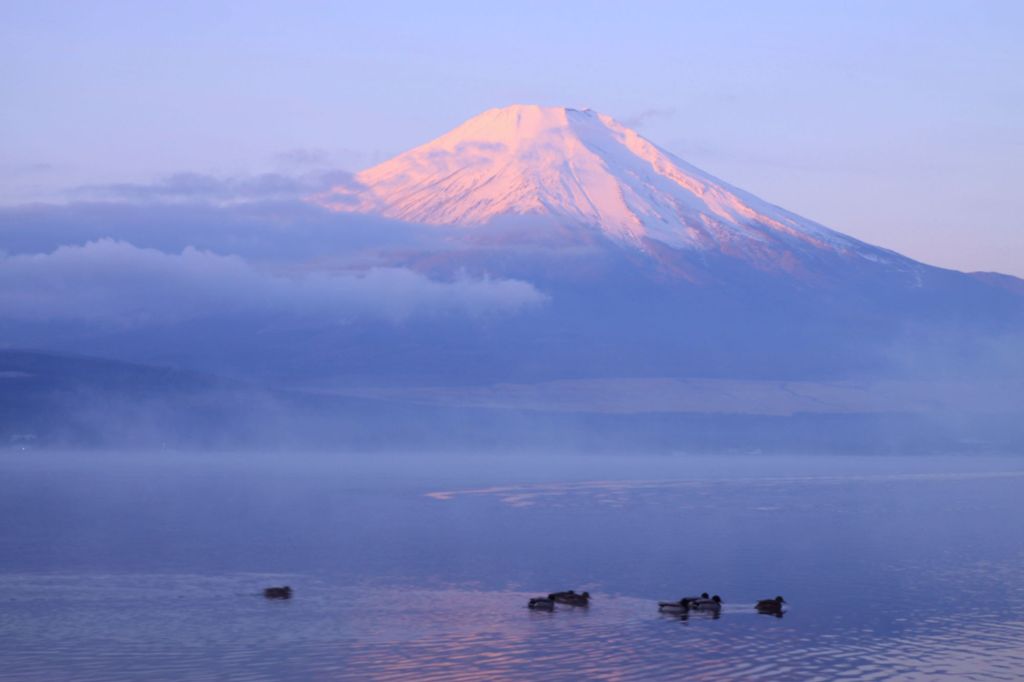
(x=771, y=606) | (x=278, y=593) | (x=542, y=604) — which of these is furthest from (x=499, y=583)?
(x=771, y=606)

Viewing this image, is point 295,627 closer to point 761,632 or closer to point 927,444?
point 761,632

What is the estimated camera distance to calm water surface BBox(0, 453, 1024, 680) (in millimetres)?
25125

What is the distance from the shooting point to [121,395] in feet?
550

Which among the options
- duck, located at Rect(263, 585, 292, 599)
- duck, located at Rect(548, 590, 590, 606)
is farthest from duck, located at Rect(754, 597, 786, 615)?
duck, located at Rect(263, 585, 292, 599)

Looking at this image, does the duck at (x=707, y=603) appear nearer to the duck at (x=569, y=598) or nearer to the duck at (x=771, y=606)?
the duck at (x=771, y=606)

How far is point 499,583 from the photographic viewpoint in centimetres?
3522

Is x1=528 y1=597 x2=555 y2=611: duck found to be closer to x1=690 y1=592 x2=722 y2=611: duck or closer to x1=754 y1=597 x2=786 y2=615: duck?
x1=690 y1=592 x2=722 y2=611: duck

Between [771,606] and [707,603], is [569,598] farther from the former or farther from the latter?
[771,606]

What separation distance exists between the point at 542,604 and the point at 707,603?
3.30m

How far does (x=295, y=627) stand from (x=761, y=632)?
8.66 metres

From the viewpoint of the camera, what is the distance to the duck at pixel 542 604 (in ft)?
99.5

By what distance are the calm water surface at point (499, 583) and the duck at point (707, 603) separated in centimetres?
34

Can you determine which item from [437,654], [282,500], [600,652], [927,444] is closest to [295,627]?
[437,654]

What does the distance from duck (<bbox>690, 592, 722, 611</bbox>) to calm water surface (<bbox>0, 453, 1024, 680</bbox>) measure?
1.12 ft
